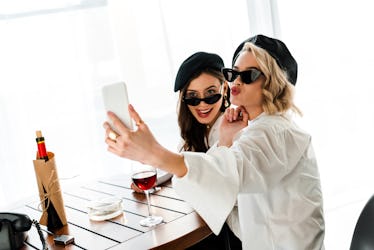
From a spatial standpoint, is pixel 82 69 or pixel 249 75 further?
pixel 82 69

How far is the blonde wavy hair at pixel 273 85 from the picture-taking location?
179cm

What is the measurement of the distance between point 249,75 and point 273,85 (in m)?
0.10

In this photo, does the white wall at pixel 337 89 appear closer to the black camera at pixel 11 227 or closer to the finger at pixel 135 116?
the black camera at pixel 11 227

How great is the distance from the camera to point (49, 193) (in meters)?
1.85

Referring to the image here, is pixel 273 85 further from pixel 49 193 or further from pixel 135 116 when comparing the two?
pixel 49 193

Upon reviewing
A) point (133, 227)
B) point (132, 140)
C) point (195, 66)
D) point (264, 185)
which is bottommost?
point (133, 227)

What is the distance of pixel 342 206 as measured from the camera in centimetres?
416

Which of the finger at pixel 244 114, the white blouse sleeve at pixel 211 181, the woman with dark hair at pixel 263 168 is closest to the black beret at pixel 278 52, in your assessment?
the woman with dark hair at pixel 263 168

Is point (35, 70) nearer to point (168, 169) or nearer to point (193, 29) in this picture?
point (193, 29)

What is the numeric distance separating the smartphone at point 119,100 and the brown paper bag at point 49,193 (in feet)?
2.06

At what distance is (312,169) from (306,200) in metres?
0.12

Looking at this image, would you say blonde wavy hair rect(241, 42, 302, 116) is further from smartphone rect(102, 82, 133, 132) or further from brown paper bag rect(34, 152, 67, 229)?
brown paper bag rect(34, 152, 67, 229)

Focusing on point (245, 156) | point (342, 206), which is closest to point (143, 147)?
point (245, 156)

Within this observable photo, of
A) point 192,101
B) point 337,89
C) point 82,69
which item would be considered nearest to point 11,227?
point 192,101
